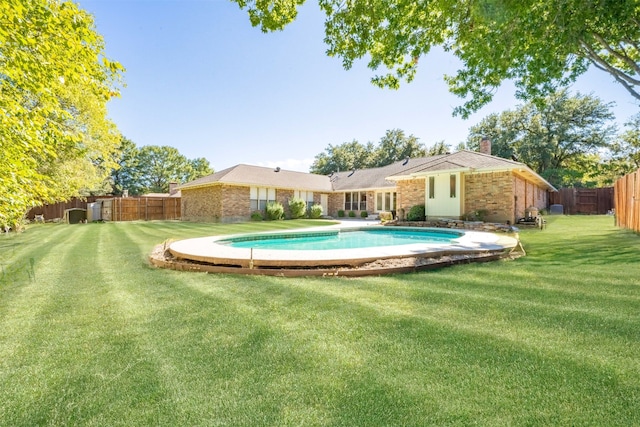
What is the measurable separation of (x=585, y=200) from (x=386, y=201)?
15211 millimetres

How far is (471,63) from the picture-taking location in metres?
7.16

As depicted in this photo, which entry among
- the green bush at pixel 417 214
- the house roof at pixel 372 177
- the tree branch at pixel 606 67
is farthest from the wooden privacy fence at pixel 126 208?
the tree branch at pixel 606 67

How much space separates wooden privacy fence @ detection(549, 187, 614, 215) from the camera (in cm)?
2184

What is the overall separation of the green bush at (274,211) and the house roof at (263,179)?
1.58 m

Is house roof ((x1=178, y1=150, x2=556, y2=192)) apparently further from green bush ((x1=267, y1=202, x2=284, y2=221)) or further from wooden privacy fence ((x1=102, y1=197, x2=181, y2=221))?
wooden privacy fence ((x1=102, y1=197, x2=181, y2=221))

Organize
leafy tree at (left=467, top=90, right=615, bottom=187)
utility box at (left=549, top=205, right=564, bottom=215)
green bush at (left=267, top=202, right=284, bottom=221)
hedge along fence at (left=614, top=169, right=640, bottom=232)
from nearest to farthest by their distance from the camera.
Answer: hedge along fence at (left=614, top=169, right=640, bottom=232) < green bush at (left=267, top=202, right=284, bottom=221) < utility box at (left=549, top=205, right=564, bottom=215) < leafy tree at (left=467, top=90, right=615, bottom=187)

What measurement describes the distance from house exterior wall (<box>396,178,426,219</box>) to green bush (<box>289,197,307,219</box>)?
746 centimetres

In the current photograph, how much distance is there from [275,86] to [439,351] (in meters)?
16.5

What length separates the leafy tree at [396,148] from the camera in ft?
128

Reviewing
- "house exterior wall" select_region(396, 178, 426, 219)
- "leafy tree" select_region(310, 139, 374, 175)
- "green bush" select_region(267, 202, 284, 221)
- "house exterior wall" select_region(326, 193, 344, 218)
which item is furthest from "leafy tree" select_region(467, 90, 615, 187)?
"green bush" select_region(267, 202, 284, 221)

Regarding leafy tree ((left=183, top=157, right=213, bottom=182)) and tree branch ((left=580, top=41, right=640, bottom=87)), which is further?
leafy tree ((left=183, top=157, right=213, bottom=182))

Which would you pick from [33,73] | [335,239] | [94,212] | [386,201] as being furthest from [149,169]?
[33,73]

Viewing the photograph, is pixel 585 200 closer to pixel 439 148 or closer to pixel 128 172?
pixel 439 148

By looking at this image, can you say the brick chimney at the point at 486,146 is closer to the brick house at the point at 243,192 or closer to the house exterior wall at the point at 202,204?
the brick house at the point at 243,192
